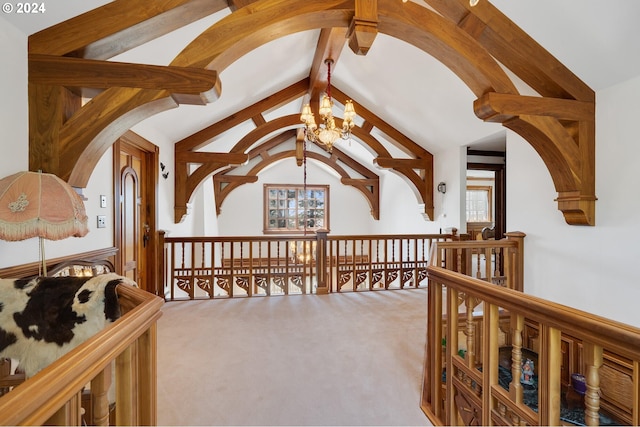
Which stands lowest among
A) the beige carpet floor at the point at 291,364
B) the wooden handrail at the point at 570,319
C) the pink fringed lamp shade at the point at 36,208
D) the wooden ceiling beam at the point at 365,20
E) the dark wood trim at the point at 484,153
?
the beige carpet floor at the point at 291,364

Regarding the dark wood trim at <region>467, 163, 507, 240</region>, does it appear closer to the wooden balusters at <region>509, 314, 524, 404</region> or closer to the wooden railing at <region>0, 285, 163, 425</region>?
the wooden balusters at <region>509, 314, 524, 404</region>

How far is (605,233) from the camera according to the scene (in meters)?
2.46

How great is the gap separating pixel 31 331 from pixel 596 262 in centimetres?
382

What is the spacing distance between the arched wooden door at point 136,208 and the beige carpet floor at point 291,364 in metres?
0.62

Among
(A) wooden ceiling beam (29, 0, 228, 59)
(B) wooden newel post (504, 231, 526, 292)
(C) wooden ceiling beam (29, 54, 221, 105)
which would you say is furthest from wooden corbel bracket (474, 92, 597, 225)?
(A) wooden ceiling beam (29, 0, 228, 59)

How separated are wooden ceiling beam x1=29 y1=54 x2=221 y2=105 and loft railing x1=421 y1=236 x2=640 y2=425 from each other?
190 centimetres

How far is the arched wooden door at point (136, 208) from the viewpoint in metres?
3.02

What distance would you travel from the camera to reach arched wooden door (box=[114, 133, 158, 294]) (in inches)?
119

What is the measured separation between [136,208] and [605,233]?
4.64 metres

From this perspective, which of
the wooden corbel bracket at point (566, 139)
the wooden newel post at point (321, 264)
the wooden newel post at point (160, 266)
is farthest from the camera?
the wooden newel post at point (321, 264)

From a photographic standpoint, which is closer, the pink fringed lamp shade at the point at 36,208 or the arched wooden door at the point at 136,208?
the pink fringed lamp shade at the point at 36,208

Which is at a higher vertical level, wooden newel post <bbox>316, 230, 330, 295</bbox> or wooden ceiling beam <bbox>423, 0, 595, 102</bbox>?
wooden ceiling beam <bbox>423, 0, 595, 102</bbox>

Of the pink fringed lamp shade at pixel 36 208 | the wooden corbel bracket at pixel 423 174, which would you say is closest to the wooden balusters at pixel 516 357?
the pink fringed lamp shade at pixel 36 208

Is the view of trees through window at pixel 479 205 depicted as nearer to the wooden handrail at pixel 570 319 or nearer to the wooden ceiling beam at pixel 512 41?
the wooden ceiling beam at pixel 512 41
